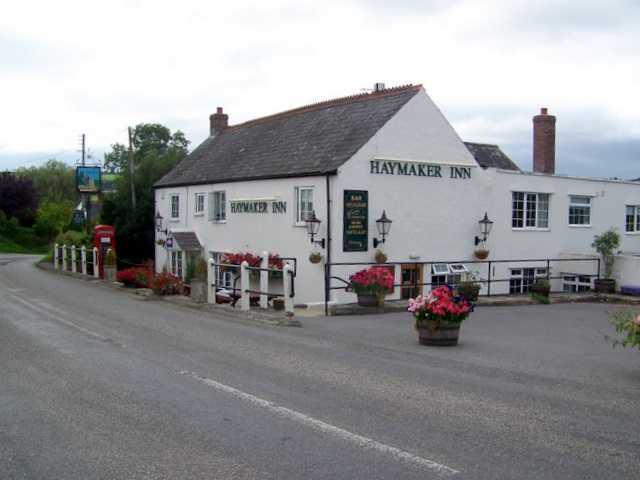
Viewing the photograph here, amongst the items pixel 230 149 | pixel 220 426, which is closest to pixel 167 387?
pixel 220 426

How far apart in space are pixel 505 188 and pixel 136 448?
67.9 feet

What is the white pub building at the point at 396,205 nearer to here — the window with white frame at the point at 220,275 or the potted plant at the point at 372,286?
the window with white frame at the point at 220,275

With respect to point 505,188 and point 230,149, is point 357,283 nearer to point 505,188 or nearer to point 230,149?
point 505,188

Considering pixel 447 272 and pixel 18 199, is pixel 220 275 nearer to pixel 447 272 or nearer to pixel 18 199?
pixel 447 272

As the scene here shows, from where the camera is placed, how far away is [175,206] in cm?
3158

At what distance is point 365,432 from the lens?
639cm

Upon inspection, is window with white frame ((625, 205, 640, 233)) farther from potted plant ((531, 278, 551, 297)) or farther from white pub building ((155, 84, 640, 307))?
potted plant ((531, 278, 551, 297))

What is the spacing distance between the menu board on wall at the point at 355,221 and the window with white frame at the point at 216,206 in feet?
27.6

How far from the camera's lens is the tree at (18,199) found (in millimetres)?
65062

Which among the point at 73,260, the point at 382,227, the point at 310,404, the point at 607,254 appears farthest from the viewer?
the point at 73,260

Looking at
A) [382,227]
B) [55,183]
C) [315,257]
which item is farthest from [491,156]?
[55,183]

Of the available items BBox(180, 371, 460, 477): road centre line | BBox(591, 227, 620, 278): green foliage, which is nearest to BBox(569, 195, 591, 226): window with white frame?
BBox(591, 227, 620, 278): green foliage

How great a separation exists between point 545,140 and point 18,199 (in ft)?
178

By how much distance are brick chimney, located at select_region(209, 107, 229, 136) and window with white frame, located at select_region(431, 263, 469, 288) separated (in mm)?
16340
